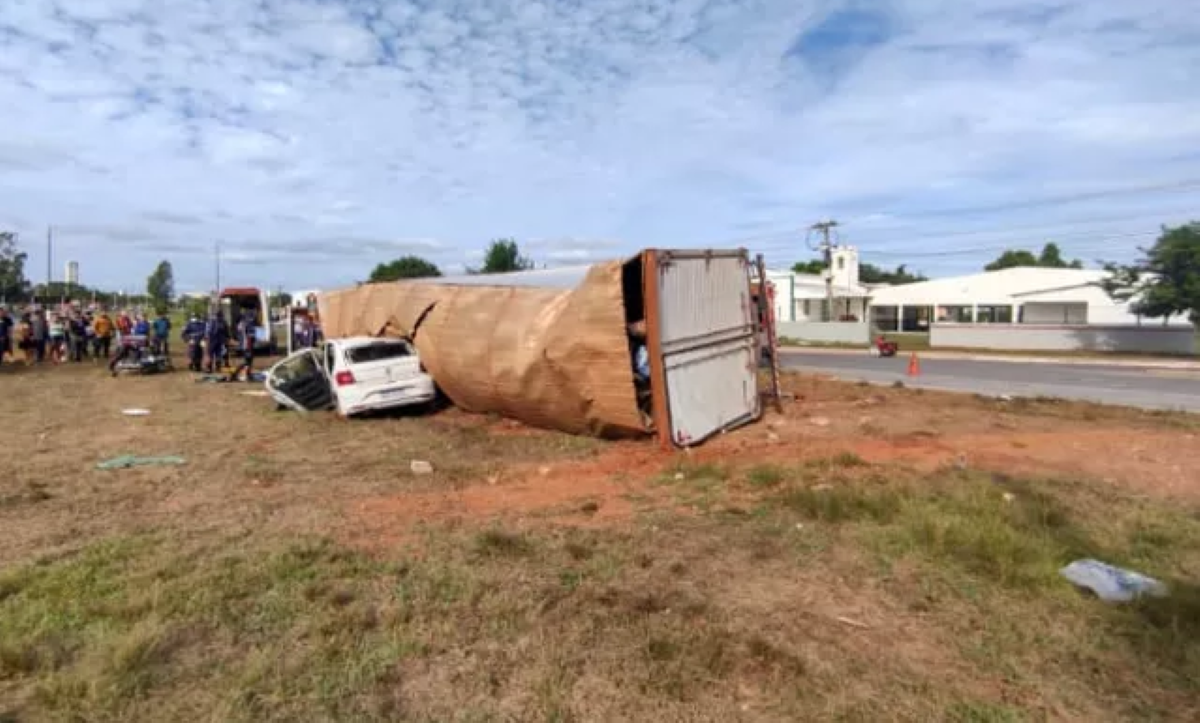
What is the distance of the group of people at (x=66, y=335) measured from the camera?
21266 mm

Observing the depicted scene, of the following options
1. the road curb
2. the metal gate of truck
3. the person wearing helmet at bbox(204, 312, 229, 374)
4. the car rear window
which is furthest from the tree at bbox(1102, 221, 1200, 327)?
the person wearing helmet at bbox(204, 312, 229, 374)

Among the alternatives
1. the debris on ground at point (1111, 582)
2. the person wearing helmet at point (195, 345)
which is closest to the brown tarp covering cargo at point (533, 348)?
the debris on ground at point (1111, 582)

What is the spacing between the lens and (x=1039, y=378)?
Result: 20.3m

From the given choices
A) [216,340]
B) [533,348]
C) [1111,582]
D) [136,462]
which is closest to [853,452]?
[1111,582]

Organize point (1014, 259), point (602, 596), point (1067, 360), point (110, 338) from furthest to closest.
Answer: point (1014, 259), point (1067, 360), point (110, 338), point (602, 596)

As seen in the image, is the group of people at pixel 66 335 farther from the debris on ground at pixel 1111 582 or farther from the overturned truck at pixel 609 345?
the debris on ground at pixel 1111 582

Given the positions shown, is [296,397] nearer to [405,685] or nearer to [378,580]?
[378,580]

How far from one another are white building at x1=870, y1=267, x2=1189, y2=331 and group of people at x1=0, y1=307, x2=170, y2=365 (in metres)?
45.2

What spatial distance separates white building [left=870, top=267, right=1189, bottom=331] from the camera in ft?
150

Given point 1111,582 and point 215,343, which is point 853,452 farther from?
point 215,343

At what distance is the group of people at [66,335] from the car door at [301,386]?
10.0 m

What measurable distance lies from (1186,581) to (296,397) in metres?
12.1

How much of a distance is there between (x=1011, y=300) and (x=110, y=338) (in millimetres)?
49791

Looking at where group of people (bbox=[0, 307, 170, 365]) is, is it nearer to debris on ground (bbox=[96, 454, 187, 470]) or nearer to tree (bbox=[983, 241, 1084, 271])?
debris on ground (bbox=[96, 454, 187, 470])
